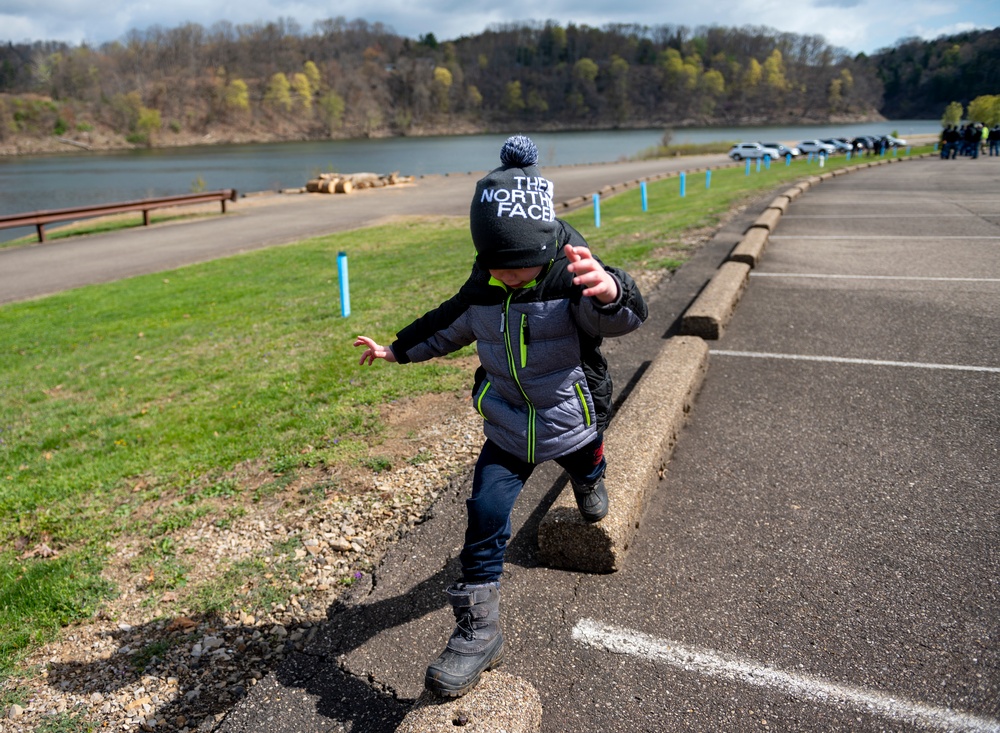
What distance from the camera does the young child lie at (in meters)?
2.76

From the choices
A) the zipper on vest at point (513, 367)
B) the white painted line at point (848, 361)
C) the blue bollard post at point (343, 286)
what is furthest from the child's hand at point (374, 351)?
the blue bollard post at point (343, 286)

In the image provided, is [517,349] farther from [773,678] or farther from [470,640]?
[773,678]

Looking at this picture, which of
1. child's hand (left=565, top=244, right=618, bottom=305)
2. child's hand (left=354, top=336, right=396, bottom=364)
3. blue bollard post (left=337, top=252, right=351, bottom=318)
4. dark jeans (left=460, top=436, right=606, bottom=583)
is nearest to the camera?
child's hand (left=565, top=244, right=618, bottom=305)

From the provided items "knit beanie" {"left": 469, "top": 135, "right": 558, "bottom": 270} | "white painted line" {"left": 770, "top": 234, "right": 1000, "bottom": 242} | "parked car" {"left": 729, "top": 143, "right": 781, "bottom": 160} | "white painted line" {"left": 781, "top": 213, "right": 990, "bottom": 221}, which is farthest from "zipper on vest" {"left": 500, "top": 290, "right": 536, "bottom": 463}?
"parked car" {"left": 729, "top": 143, "right": 781, "bottom": 160}

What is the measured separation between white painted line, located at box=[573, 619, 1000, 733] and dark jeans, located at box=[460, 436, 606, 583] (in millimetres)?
585

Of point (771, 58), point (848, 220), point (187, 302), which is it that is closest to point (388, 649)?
point (187, 302)

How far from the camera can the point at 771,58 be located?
193 meters

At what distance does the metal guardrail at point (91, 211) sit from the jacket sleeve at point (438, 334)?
818 inches

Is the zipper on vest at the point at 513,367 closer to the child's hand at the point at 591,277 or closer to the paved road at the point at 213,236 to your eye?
the child's hand at the point at 591,277

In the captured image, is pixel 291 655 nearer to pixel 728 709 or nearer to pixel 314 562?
pixel 314 562

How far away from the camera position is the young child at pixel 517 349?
9.05 ft

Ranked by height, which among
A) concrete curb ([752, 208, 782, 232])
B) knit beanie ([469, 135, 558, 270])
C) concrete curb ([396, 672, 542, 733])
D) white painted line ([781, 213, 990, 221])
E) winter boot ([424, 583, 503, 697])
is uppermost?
knit beanie ([469, 135, 558, 270])

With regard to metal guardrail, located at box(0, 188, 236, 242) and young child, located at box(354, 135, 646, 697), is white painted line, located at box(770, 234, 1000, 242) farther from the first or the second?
metal guardrail, located at box(0, 188, 236, 242)

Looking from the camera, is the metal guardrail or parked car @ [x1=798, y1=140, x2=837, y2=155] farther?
parked car @ [x1=798, y1=140, x2=837, y2=155]
